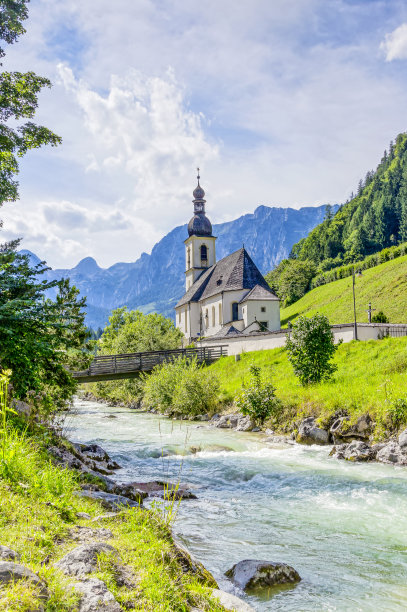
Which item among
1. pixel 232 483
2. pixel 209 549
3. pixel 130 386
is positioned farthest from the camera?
pixel 130 386

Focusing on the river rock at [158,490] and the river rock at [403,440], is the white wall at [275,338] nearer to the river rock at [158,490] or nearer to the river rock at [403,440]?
the river rock at [403,440]

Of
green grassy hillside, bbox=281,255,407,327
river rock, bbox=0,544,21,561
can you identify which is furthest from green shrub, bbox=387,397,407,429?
green grassy hillside, bbox=281,255,407,327

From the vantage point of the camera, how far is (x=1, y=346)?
8906 mm

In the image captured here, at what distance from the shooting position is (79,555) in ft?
13.2

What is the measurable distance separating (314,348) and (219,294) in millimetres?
37030

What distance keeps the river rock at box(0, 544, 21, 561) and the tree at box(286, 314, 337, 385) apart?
1864 centimetres

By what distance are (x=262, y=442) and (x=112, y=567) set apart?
14.5m

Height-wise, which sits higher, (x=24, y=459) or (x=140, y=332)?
(x=140, y=332)

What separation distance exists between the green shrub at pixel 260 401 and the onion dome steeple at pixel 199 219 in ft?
192

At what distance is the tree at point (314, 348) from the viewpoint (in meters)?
21.4

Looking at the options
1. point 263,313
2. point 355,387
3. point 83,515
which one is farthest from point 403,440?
point 263,313

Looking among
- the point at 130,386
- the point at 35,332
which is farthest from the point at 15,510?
the point at 130,386

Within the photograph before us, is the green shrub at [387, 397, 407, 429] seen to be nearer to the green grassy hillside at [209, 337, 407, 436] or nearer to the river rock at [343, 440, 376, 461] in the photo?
the green grassy hillside at [209, 337, 407, 436]

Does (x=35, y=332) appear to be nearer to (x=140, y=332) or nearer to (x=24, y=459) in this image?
(x=24, y=459)
